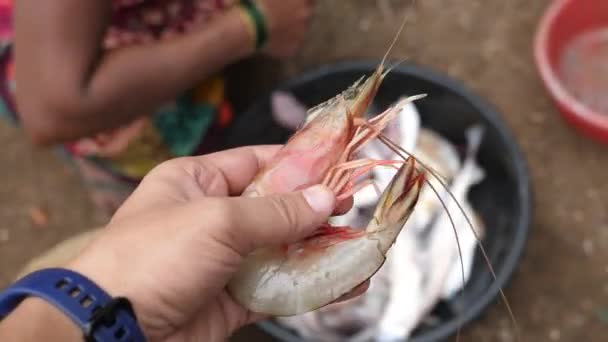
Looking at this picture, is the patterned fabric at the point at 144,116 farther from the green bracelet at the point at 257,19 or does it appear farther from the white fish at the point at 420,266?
the white fish at the point at 420,266

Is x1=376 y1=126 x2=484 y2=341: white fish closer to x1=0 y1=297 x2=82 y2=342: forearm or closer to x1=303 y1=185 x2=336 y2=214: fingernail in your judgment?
x1=303 y1=185 x2=336 y2=214: fingernail

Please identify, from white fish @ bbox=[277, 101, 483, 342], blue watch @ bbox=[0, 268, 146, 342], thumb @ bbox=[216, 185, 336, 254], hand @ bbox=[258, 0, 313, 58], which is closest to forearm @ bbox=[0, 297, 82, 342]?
blue watch @ bbox=[0, 268, 146, 342]

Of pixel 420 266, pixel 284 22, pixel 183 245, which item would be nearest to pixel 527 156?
pixel 420 266

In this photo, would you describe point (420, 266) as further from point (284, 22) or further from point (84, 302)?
point (84, 302)

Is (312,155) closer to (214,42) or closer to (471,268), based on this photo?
(214,42)

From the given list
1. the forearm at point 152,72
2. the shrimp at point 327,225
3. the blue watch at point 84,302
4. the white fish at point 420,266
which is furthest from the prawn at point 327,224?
the white fish at point 420,266

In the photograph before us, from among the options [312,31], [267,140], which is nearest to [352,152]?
[267,140]
